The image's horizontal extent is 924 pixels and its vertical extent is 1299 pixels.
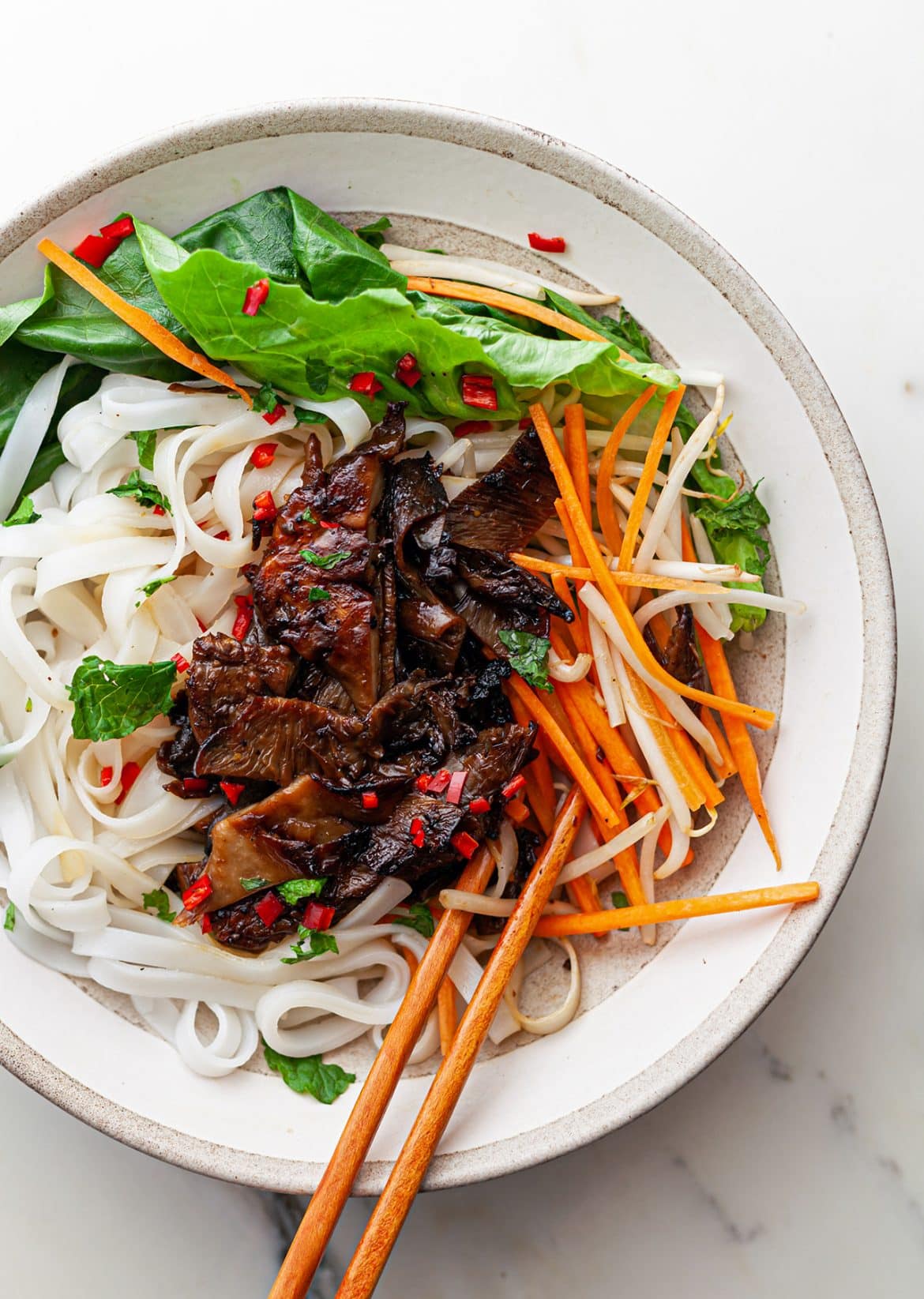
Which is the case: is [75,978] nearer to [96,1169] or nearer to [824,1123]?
[96,1169]

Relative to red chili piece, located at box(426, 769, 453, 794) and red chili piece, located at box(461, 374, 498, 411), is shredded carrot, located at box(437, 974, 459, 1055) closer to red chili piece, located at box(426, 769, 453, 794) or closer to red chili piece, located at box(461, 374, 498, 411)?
red chili piece, located at box(426, 769, 453, 794)

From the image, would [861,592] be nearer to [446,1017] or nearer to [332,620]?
[332,620]

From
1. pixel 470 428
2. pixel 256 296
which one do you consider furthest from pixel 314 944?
pixel 256 296

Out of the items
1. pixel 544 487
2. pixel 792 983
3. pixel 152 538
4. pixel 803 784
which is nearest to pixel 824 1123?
pixel 792 983

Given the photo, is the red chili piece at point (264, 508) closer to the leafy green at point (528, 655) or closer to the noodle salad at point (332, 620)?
the noodle salad at point (332, 620)

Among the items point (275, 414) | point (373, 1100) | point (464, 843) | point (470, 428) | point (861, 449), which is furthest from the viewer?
point (861, 449)
